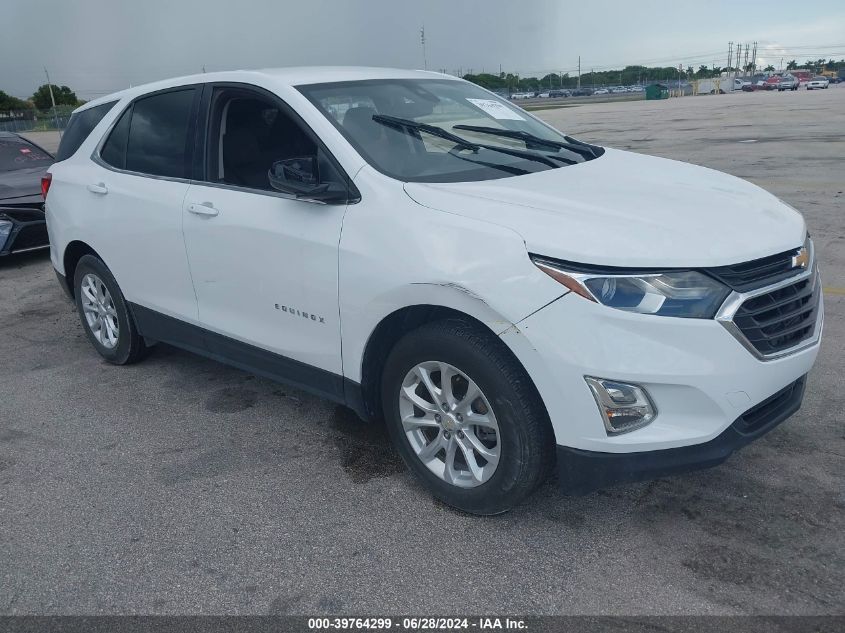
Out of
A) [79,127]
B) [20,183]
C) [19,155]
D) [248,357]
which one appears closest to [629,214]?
[248,357]

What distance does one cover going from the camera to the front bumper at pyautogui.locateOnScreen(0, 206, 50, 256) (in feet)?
27.0

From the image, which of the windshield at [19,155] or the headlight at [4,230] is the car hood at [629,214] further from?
the windshield at [19,155]

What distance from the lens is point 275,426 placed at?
13.9 ft

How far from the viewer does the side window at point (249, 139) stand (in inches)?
152

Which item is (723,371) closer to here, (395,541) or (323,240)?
(395,541)

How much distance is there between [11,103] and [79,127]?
336 ft

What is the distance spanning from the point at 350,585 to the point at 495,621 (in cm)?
55

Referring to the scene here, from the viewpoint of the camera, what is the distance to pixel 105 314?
5.18 metres

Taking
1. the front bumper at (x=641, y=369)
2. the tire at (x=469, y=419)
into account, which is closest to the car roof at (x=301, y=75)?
the tire at (x=469, y=419)

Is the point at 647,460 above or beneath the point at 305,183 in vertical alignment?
beneath

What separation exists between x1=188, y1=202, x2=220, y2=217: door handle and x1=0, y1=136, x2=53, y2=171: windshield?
640 centimetres

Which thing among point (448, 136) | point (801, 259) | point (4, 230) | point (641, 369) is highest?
point (448, 136)

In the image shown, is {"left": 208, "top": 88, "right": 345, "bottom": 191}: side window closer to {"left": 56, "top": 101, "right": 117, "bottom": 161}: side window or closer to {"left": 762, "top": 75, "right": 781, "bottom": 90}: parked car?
{"left": 56, "top": 101, "right": 117, "bottom": 161}: side window

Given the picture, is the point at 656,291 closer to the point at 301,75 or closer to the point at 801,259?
the point at 801,259
